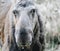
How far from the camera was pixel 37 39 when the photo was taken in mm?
3885

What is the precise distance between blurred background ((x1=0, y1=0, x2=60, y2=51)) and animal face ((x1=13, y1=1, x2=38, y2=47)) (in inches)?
96.4

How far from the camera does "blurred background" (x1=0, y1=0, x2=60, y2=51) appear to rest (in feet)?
20.5

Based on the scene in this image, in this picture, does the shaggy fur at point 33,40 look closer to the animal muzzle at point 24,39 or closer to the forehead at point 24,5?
the forehead at point 24,5

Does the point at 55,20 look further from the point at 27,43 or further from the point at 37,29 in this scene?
the point at 27,43

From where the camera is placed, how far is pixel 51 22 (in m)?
6.61

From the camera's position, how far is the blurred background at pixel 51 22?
624 centimetres

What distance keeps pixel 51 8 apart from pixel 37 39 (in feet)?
10.3

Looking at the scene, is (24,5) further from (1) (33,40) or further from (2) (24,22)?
(1) (33,40)

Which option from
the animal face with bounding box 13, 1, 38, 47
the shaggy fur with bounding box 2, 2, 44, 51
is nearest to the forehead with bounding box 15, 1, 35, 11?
the animal face with bounding box 13, 1, 38, 47

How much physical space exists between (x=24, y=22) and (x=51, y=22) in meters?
3.35

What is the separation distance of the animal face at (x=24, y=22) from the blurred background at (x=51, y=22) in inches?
96.4

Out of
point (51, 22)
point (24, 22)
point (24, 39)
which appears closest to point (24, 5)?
point (24, 22)

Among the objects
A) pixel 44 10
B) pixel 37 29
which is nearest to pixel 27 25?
pixel 37 29

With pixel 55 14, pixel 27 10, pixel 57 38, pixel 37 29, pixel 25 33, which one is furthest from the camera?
pixel 55 14
